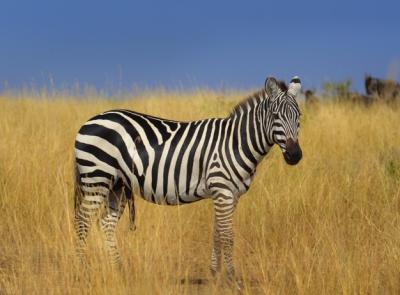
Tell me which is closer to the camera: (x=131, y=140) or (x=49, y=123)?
(x=131, y=140)

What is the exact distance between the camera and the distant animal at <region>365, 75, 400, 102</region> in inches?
607

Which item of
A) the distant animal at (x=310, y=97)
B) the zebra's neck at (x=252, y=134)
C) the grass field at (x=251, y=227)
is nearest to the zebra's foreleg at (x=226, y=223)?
the grass field at (x=251, y=227)

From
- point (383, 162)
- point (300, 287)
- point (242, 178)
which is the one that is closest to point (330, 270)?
point (300, 287)

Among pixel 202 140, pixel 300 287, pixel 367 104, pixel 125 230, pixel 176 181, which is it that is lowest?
pixel 300 287

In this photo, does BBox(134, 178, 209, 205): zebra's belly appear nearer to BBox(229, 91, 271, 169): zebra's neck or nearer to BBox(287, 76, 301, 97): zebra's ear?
BBox(229, 91, 271, 169): zebra's neck

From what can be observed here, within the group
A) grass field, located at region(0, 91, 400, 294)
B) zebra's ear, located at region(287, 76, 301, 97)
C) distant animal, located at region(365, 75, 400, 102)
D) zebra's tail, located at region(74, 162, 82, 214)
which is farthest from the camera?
distant animal, located at region(365, 75, 400, 102)

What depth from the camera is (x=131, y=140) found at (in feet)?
17.5

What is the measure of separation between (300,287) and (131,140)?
5.99ft

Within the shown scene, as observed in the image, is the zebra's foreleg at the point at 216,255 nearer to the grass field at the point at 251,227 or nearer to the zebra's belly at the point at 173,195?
the grass field at the point at 251,227

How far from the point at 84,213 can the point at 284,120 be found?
1.78 metres

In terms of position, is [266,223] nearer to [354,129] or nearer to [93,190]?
[93,190]

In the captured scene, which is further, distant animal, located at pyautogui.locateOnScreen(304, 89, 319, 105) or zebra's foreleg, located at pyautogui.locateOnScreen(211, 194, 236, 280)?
distant animal, located at pyautogui.locateOnScreen(304, 89, 319, 105)

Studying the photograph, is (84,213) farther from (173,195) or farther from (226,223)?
(226,223)

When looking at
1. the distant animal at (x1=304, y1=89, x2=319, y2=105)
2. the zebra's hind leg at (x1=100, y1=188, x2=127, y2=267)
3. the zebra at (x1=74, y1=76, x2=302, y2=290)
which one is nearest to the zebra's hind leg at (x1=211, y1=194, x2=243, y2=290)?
the zebra at (x1=74, y1=76, x2=302, y2=290)
